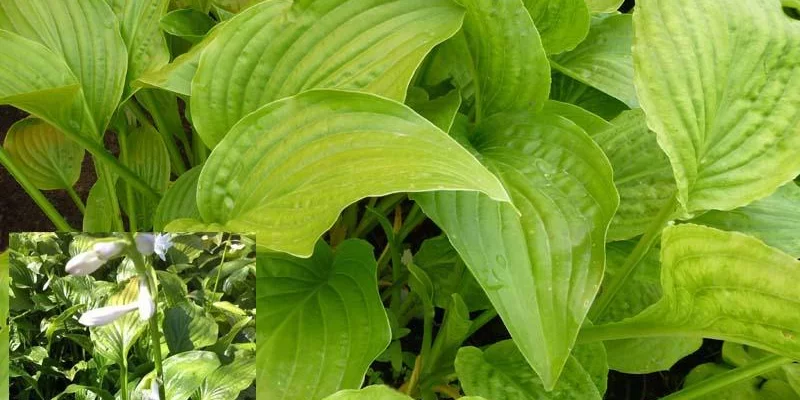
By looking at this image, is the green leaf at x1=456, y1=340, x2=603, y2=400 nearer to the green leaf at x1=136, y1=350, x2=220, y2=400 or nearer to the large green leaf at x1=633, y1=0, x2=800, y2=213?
the large green leaf at x1=633, y1=0, x2=800, y2=213

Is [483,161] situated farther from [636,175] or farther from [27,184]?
[27,184]

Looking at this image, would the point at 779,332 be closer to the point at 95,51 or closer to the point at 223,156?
the point at 223,156

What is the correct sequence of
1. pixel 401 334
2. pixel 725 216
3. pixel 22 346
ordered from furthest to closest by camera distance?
pixel 401 334
pixel 725 216
pixel 22 346

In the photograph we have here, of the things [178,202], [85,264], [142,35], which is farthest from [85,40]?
[85,264]

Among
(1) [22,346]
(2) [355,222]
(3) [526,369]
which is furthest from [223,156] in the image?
(2) [355,222]

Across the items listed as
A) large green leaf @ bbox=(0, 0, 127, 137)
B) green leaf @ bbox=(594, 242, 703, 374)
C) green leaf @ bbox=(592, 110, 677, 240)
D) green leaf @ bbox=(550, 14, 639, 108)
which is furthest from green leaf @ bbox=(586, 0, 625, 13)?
large green leaf @ bbox=(0, 0, 127, 137)
